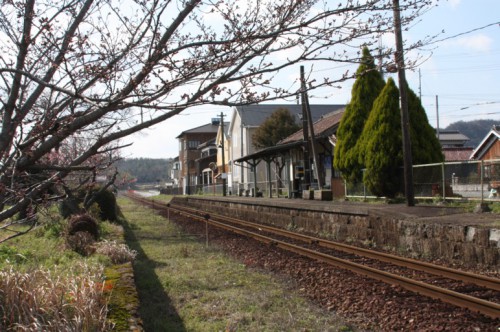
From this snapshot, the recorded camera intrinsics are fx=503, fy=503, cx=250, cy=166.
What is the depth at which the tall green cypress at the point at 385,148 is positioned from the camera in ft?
58.7

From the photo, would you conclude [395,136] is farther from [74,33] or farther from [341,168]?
[74,33]

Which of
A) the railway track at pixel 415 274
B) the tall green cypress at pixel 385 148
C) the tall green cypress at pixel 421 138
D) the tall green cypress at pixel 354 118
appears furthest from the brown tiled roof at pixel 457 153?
the railway track at pixel 415 274

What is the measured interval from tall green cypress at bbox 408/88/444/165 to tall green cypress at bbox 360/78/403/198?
0.55 metres

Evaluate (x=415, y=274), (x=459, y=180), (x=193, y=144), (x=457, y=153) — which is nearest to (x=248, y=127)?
(x=457, y=153)

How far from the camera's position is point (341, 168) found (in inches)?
869

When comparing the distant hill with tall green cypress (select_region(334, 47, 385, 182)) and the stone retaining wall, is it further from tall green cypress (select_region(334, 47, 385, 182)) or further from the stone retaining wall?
the stone retaining wall

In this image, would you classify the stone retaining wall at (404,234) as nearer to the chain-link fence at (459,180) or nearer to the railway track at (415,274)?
the railway track at (415,274)

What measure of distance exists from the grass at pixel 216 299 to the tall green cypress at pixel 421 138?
984cm

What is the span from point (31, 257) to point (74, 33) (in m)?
6.12

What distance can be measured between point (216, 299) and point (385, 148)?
12.4 metres

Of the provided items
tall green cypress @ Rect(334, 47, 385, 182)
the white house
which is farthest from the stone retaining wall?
the white house

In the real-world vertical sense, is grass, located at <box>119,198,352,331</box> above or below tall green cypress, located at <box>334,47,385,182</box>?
below

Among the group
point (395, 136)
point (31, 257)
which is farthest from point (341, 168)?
point (31, 257)

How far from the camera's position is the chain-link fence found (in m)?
13.3
